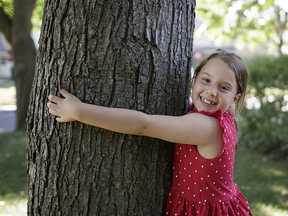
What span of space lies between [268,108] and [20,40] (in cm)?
661

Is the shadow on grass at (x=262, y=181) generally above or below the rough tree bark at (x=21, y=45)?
below

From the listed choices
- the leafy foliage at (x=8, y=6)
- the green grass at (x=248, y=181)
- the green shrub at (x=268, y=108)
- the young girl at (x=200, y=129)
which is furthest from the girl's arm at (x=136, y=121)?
the leafy foliage at (x=8, y=6)

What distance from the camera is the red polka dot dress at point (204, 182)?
5.04 feet

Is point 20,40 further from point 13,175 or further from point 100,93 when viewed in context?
point 100,93

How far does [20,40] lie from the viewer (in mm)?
6938

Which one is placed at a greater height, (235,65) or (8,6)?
(8,6)

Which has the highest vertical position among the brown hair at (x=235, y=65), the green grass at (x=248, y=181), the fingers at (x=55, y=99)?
the brown hair at (x=235, y=65)

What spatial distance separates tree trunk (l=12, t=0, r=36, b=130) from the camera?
664 centimetres

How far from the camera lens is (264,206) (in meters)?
3.62

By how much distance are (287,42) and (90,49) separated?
17.4 m

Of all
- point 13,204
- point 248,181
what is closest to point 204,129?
point 13,204

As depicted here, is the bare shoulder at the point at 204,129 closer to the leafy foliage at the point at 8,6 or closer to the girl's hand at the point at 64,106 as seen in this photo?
the girl's hand at the point at 64,106

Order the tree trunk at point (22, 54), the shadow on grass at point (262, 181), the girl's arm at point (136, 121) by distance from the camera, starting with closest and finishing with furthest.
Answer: the girl's arm at point (136, 121) < the shadow on grass at point (262, 181) < the tree trunk at point (22, 54)

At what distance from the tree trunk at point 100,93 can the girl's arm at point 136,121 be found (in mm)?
73
